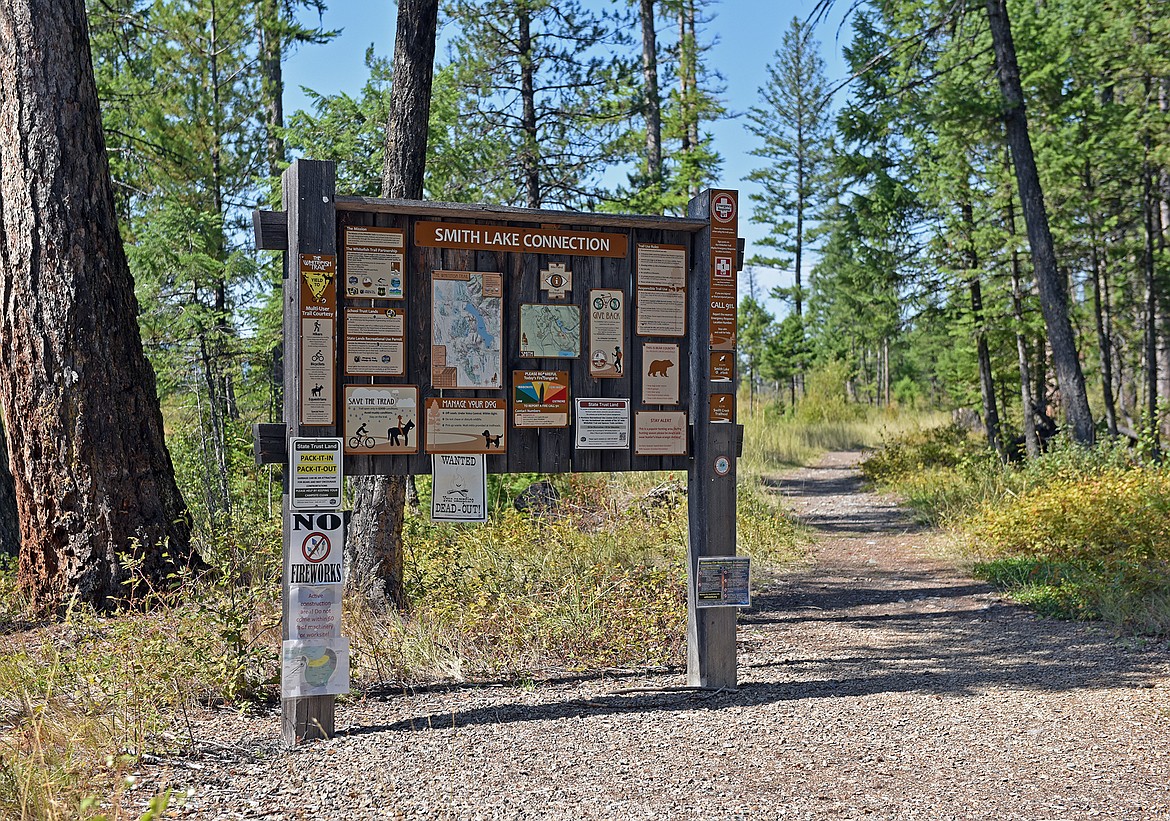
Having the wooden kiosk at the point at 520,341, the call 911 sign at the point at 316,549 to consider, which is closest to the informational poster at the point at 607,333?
the wooden kiosk at the point at 520,341

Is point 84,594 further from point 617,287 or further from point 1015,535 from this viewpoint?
point 1015,535

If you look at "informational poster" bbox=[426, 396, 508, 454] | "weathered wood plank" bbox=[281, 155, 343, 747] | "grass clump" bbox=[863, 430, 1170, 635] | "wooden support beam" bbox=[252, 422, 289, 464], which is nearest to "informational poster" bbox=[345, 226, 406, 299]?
"weathered wood plank" bbox=[281, 155, 343, 747]

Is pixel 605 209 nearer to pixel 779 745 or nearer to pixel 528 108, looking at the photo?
pixel 528 108

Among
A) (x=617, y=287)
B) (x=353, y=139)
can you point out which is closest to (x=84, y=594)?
(x=617, y=287)

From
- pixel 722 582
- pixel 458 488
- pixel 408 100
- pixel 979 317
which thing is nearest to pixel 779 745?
pixel 722 582

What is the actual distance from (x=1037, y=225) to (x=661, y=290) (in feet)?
30.0

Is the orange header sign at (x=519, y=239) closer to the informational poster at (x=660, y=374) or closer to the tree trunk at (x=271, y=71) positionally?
the informational poster at (x=660, y=374)

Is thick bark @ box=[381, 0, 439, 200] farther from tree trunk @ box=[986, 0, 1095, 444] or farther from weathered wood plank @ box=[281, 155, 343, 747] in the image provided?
tree trunk @ box=[986, 0, 1095, 444]

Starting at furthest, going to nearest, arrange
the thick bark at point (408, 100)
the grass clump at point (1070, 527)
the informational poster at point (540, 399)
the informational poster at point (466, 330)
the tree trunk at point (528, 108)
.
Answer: the tree trunk at point (528, 108) < the grass clump at point (1070, 527) < the thick bark at point (408, 100) < the informational poster at point (540, 399) < the informational poster at point (466, 330)

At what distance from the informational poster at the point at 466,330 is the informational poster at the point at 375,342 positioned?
0.18 meters

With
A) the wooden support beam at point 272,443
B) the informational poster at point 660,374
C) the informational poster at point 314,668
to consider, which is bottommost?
the informational poster at point 314,668

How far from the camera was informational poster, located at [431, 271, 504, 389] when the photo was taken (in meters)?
4.95

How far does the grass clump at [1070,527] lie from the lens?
6992mm

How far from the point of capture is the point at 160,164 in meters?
14.2
